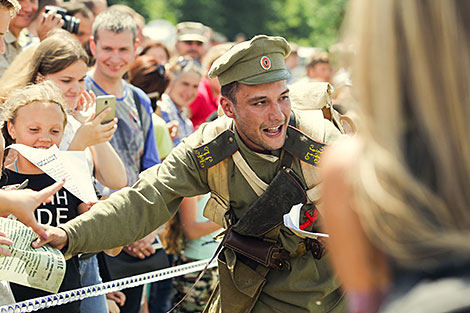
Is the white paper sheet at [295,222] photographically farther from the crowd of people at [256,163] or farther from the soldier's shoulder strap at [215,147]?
the soldier's shoulder strap at [215,147]

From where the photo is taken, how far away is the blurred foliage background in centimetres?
3278

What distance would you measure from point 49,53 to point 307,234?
2.19 meters

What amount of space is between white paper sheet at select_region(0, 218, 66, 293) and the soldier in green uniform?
1.15ft

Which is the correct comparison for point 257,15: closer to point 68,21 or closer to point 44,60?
point 68,21

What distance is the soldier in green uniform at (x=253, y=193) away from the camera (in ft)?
12.2

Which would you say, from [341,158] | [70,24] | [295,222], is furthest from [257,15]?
[341,158]

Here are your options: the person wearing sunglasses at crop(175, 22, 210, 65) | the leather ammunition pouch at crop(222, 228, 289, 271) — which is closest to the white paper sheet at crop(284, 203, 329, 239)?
the leather ammunition pouch at crop(222, 228, 289, 271)

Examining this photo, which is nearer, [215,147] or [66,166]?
[66,166]

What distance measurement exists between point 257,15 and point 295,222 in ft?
117

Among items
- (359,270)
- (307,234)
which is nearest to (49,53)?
(307,234)

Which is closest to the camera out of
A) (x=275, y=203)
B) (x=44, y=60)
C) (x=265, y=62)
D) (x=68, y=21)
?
(x=275, y=203)

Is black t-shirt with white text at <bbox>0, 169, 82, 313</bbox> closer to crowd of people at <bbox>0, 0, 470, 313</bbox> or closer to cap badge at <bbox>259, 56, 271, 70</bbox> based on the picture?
crowd of people at <bbox>0, 0, 470, 313</bbox>

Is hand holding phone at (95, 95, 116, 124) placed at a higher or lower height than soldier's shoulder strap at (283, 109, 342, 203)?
lower

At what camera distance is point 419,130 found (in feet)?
4.88
